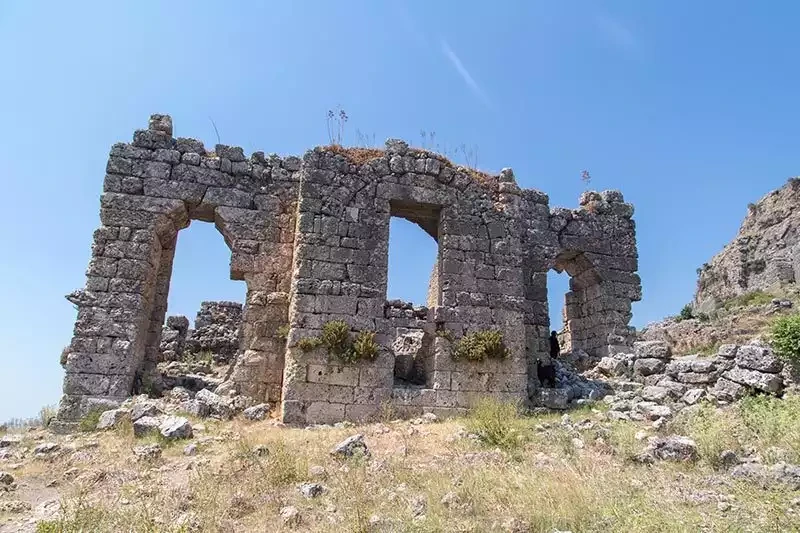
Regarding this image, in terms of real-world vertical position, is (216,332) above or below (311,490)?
above

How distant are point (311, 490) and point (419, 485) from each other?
3.60 ft

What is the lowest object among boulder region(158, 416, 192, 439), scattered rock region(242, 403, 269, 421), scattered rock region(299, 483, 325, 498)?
scattered rock region(299, 483, 325, 498)

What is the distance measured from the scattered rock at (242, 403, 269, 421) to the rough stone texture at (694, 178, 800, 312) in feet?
87.5

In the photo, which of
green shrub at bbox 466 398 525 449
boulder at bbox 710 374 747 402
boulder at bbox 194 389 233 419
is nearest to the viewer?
green shrub at bbox 466 398 525 449

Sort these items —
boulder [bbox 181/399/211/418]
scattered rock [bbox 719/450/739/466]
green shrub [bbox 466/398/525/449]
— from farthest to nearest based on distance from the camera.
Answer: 1. boulder [bbox 181/399/211/418]
2. green shrub [bbox 466/398/525/449]
3. scattered rock [bbox 719/450/739/466]

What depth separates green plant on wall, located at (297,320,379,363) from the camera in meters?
9.47

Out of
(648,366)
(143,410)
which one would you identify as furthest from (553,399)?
(143,410)

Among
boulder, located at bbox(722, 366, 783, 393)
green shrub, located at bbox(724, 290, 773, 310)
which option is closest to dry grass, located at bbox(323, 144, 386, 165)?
boulder, located at bbox(722, 366, 783, 393)

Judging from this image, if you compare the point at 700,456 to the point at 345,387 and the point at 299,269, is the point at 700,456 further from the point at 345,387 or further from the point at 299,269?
the point at 299,269

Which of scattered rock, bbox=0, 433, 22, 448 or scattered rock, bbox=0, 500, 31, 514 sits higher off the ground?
scattered rock, bbox=0, 433, 22, 448

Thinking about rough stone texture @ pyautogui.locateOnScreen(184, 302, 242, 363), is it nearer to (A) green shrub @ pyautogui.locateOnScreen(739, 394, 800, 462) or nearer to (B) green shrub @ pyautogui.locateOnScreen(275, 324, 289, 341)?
(B) green shrub @ pyautogui.locateOnScreen(275, 324, 289, 341)

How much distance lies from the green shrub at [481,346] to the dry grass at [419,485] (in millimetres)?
1771

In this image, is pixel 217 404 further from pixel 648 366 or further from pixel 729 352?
pixel 729 352

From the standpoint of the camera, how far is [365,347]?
9570 millimetres
